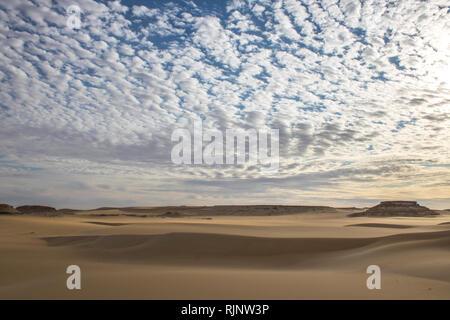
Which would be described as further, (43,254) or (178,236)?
(178,236)

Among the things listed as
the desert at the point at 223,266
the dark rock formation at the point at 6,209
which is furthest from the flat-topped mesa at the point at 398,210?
the dark rock formation at the point at 6,209

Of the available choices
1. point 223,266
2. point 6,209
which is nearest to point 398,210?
point 223,266

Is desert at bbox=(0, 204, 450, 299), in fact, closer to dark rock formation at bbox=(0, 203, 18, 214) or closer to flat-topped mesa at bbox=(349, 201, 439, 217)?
dark rock formation at bbox=(0, 203, 18, 214)

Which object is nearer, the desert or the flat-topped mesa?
the desert

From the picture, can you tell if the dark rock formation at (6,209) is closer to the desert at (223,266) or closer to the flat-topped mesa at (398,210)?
the desert at (223,266)

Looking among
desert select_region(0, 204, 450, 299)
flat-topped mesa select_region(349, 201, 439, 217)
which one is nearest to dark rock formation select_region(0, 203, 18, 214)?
desert select_region(0, 204, 450, 299)

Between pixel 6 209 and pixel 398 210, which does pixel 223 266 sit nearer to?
pixel 6 209

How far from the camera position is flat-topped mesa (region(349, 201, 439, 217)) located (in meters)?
45.5

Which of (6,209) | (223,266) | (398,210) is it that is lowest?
(398,210)

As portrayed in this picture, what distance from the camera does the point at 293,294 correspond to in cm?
490

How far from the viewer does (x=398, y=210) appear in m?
46.3

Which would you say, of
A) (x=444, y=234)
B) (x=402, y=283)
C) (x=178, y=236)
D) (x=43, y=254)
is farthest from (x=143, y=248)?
(x=444, y=234)

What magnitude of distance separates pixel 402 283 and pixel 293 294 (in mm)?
2015
